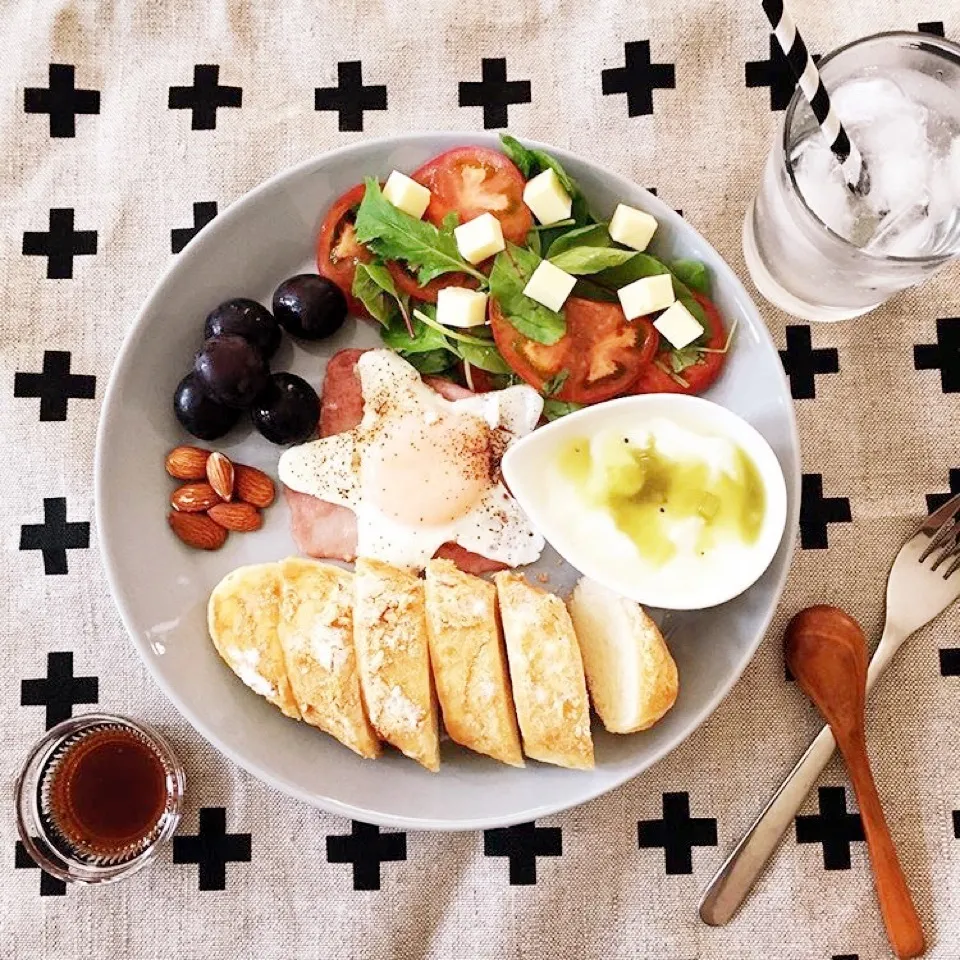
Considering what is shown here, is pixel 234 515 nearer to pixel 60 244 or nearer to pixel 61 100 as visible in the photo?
pixel 60 244

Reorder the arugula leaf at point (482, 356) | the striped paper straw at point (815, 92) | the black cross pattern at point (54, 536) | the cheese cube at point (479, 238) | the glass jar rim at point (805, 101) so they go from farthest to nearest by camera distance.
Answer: the black cross pattern at point (54, 536), the arugula leaf at point (482, 356), the cheese cube at point (479, 238), the glass jar rim at point (805, 101), the striped paper straw at point (815, 92)

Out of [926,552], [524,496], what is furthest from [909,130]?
[524,496]

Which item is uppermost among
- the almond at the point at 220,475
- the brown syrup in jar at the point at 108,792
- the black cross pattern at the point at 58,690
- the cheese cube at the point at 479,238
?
the cheese cube at the point at 479,238

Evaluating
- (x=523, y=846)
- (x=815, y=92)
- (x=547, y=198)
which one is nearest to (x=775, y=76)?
(x=815, y=92)

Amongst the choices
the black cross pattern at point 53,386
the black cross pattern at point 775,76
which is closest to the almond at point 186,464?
the black cross pattern at point 53,386

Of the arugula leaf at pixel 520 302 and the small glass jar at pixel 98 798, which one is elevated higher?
the arugula leaf at pixel 520 302

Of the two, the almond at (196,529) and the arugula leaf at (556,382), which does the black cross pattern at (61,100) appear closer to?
the almond at (196,529)

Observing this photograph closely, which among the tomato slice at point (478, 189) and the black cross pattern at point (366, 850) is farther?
the black cross pattern at point (366, 850)
